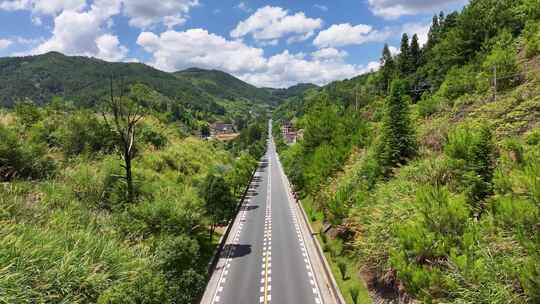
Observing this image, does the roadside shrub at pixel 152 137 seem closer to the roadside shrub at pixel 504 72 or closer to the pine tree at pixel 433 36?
the roadside shrub at pixel 504 72

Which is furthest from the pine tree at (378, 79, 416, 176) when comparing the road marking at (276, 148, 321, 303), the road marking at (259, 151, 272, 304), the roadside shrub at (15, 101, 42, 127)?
the roadside shrub at (15, 101, 42, 127)

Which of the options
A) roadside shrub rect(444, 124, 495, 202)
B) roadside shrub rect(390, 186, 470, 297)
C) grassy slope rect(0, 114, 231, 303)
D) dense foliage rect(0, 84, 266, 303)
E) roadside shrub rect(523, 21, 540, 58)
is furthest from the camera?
roadside shrub rect(523, 21, 540, 58)

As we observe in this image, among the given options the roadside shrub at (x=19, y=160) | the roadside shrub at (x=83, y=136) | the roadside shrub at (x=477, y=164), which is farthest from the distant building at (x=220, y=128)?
the roadside shrub at (x=477, y=164)

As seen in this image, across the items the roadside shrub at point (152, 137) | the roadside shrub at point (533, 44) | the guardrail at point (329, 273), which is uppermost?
the roadside shrub at point (533, 44)

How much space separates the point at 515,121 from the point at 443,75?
36.6m

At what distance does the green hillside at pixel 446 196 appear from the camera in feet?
30.3

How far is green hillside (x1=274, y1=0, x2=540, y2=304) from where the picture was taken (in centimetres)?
925

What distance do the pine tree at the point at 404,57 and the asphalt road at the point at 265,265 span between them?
54.6 metres

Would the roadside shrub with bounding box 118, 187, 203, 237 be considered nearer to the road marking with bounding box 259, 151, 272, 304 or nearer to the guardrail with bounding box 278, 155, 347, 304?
the road marking with bounding box 259, 151, 272, 304

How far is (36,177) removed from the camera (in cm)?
1641

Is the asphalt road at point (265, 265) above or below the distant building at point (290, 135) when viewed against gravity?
below

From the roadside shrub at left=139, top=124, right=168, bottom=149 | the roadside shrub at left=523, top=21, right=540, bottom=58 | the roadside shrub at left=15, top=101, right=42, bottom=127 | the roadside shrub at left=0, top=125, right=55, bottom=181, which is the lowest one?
the roadside shrub at left=0, top=125, right=55, bottom=181

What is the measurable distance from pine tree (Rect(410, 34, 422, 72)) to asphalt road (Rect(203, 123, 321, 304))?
56.7 metres

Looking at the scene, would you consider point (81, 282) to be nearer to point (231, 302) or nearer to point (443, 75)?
point (231, 302)
